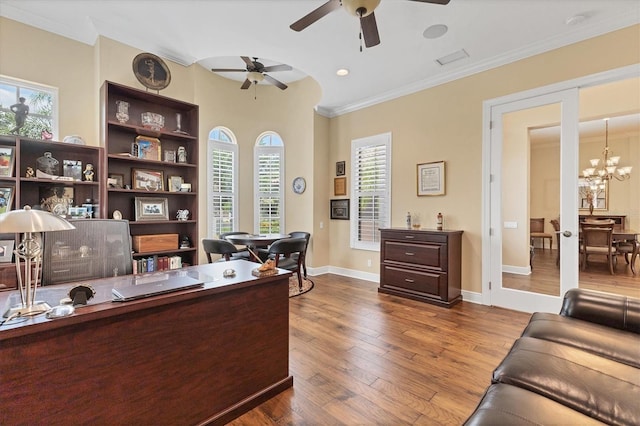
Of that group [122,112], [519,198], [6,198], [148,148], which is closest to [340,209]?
[519,198]

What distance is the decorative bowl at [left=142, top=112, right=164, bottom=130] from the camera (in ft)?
12.5

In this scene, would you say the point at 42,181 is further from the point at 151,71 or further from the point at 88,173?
the point at 151,71

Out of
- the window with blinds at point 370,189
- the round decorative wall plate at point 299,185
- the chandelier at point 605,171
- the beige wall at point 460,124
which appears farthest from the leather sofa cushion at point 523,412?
the chandelier at point 605,171

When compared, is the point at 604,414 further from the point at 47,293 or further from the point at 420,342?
the point at 47,293

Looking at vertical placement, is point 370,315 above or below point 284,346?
below

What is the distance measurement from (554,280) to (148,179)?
202 inches

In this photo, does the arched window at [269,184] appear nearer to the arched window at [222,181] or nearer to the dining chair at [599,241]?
the arched window at [222,181]

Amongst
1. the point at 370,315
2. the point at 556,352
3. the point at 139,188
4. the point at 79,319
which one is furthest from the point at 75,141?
the point at 556,352

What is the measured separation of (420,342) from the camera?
→ 2.78 metres

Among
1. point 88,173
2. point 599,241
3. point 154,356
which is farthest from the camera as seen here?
point 599,241

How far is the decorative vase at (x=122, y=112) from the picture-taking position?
3.58 metres

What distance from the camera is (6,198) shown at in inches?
114

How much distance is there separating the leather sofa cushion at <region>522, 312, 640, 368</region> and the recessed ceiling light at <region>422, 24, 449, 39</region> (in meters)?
2.96

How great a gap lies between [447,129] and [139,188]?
13.9ft
